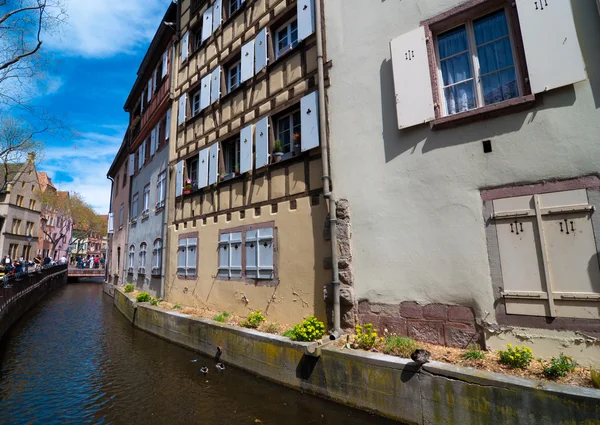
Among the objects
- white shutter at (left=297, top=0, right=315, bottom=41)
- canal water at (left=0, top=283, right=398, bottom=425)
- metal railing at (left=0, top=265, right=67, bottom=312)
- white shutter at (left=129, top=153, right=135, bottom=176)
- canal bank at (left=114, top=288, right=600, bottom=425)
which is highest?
white shutter at (left=129, top=153, right=135, bottom=176)

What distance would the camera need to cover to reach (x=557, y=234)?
3910 mm

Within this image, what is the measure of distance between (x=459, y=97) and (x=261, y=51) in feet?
17.0

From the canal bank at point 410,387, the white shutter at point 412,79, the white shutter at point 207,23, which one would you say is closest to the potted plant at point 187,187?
the white shutter at point 207,23

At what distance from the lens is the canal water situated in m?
4.48

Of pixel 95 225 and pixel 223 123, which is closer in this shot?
pixel 223 123

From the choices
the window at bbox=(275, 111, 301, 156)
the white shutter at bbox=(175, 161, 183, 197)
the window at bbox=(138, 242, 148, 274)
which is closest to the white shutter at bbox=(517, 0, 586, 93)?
the window at bbox=(275, 111, 301, 156)

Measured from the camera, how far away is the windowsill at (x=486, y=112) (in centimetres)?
423

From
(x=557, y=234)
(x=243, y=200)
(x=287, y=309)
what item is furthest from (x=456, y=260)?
(x=243, y=200)

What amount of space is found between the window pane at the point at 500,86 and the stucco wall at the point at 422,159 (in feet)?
1.15

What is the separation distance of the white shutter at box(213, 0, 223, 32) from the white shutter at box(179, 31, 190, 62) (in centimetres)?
204

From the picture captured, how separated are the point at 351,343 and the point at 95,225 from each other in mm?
47741

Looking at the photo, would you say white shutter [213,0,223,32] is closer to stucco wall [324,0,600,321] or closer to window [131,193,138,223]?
stucco wall [324,0,600,321]

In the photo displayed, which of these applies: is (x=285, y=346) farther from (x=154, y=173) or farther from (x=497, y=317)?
(x=154, y=173)

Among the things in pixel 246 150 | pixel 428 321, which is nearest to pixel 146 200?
pixel 246 150
